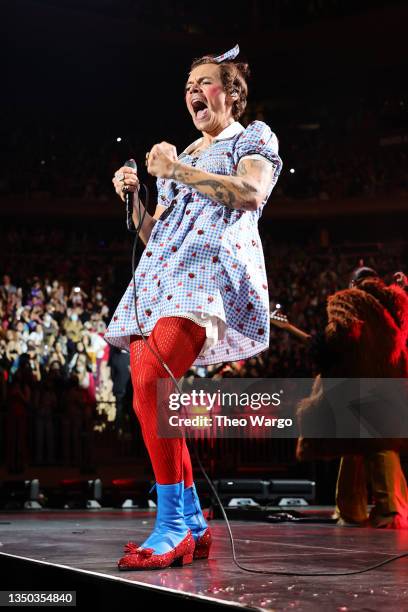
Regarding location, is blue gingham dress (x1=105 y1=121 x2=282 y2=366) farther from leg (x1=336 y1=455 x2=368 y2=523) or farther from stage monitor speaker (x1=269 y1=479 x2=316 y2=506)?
stage monitor speaker (x1=269 y1=479 x2=316 y2=506)

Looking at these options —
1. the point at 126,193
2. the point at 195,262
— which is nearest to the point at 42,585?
the point at 195,262

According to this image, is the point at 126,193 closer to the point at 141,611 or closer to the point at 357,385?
the point at 141,611

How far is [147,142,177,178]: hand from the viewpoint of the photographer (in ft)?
7.40

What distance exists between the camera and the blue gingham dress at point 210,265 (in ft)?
7.58

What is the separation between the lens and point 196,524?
2.46 m

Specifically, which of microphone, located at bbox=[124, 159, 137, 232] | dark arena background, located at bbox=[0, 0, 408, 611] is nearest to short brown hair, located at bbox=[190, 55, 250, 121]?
microphone, located at bbox=[124, 159, 137, 232]

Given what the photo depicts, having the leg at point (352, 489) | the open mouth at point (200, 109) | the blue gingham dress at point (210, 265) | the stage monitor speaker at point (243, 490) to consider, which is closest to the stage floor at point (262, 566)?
the blue gingham dress at point (210, 265)

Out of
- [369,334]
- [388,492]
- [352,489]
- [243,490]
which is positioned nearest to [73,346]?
[243,490]

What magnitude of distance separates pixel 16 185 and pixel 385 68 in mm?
9721

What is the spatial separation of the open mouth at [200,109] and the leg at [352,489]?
108 inches

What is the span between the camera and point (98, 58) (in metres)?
20.4

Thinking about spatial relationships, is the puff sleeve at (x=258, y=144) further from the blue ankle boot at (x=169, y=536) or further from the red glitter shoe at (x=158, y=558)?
the red glitter shoe at (x=158, y=558)

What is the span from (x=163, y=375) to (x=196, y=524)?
0.52 meters

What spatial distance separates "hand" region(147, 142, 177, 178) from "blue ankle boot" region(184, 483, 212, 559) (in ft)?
3.11
